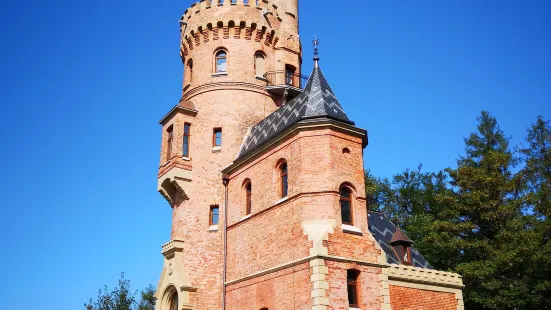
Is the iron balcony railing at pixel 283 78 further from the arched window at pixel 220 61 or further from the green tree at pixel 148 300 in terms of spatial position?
the green tree at pixel 148 300

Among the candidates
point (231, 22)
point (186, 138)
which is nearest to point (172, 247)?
point (186, 138)

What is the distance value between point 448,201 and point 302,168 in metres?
14.3

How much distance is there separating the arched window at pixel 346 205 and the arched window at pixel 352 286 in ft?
6.10

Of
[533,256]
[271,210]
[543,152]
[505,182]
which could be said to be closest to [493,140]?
[543,152]

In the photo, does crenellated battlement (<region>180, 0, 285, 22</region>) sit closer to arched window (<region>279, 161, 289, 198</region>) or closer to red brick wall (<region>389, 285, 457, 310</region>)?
arched window (<region>279, 161, 289, 198</region>)

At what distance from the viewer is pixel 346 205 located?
70.7ft

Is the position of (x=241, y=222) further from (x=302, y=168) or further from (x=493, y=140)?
(x=493, y=140)

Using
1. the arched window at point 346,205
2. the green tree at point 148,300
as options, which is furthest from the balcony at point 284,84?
the green tree at point 148,300

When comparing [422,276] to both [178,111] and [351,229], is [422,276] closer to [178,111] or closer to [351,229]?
[351,229]

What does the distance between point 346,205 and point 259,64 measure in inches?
453

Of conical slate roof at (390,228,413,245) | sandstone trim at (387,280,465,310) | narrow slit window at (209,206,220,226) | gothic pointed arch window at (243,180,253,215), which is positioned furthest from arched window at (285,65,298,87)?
sandstone trim at (387,280,465,310)

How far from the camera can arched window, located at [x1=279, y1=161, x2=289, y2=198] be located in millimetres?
22375

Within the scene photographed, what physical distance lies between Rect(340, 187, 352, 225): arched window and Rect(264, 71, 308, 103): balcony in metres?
9.21

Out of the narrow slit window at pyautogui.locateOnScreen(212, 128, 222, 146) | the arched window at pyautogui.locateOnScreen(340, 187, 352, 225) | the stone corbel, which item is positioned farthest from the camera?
the narrow slit window at pyautogui.locateOnScreen(212, 128, 222, 146)
